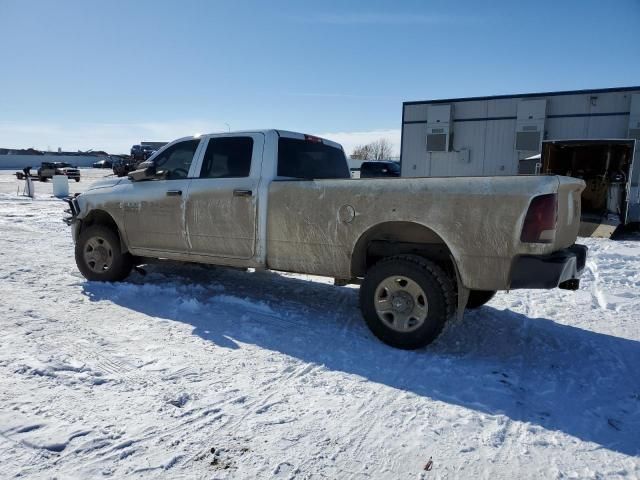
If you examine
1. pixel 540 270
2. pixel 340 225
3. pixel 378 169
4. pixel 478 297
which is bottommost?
pixel 478 297

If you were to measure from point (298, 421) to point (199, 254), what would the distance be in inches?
115

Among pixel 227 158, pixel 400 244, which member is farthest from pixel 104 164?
pixel 400 244

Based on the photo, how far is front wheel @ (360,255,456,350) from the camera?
12.6 ft

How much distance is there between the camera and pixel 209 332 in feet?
14.0

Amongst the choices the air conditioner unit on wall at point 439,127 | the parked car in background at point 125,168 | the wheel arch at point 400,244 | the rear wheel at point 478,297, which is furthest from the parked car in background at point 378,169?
the wheel arch at point 400,244

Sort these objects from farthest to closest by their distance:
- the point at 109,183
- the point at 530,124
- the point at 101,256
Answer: the point at 530,124, the point at 109,183, the point at 101,256

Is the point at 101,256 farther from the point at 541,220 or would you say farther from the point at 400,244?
the point at 541,220

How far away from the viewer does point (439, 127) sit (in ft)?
52.4

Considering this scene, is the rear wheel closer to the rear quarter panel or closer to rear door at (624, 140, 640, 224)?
the rear quarter panel

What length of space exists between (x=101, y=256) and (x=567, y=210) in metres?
5.41

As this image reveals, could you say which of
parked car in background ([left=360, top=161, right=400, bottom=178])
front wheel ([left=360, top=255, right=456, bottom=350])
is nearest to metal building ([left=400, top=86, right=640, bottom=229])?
parked car in background ([left=360, top=161, right=400, bottom=178])

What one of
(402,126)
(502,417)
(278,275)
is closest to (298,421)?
(502,417)

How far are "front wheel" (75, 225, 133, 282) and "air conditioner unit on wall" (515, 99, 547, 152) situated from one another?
13239 mm

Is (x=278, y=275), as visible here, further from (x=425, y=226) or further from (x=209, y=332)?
(x=425, y=226)
